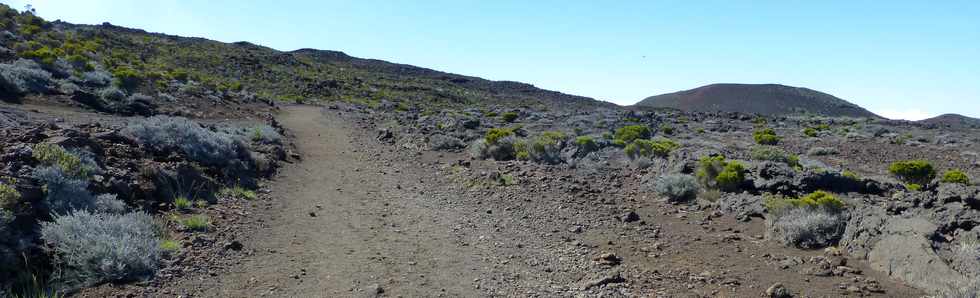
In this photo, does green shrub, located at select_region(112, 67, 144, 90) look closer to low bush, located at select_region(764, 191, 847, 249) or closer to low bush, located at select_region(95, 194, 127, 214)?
low bush, located at select_region(95, 194, 127, 214)

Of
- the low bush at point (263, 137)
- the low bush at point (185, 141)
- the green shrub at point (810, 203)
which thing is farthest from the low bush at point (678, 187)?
the low bush at point (263, 137)

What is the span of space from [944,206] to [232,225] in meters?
9.55

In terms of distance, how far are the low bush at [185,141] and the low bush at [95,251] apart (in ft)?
15.5

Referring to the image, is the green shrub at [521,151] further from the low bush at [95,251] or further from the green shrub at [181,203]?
the low bush at [95,251]

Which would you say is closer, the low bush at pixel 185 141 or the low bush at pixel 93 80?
the low bush at pixel 185 141

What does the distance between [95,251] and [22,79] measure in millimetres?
13933

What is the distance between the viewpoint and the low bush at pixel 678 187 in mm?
10375

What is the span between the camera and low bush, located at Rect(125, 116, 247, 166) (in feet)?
34.3

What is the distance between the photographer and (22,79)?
15.5 metres

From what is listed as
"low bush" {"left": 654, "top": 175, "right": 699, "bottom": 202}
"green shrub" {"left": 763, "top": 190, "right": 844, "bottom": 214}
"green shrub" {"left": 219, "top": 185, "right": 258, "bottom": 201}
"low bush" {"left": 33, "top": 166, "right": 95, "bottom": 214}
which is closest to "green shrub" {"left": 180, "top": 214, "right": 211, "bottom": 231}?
"low bush" {"left": 33, "top": 166, "right": 95, "bottom": 214}

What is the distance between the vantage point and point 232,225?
26.0ft

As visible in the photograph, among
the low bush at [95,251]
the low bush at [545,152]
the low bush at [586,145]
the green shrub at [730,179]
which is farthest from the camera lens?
the low bush at [586,145]

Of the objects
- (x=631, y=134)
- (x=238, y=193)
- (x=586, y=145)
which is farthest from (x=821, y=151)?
(x=238, y=193)

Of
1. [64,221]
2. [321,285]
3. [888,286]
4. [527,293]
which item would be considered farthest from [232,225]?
[888,286]
